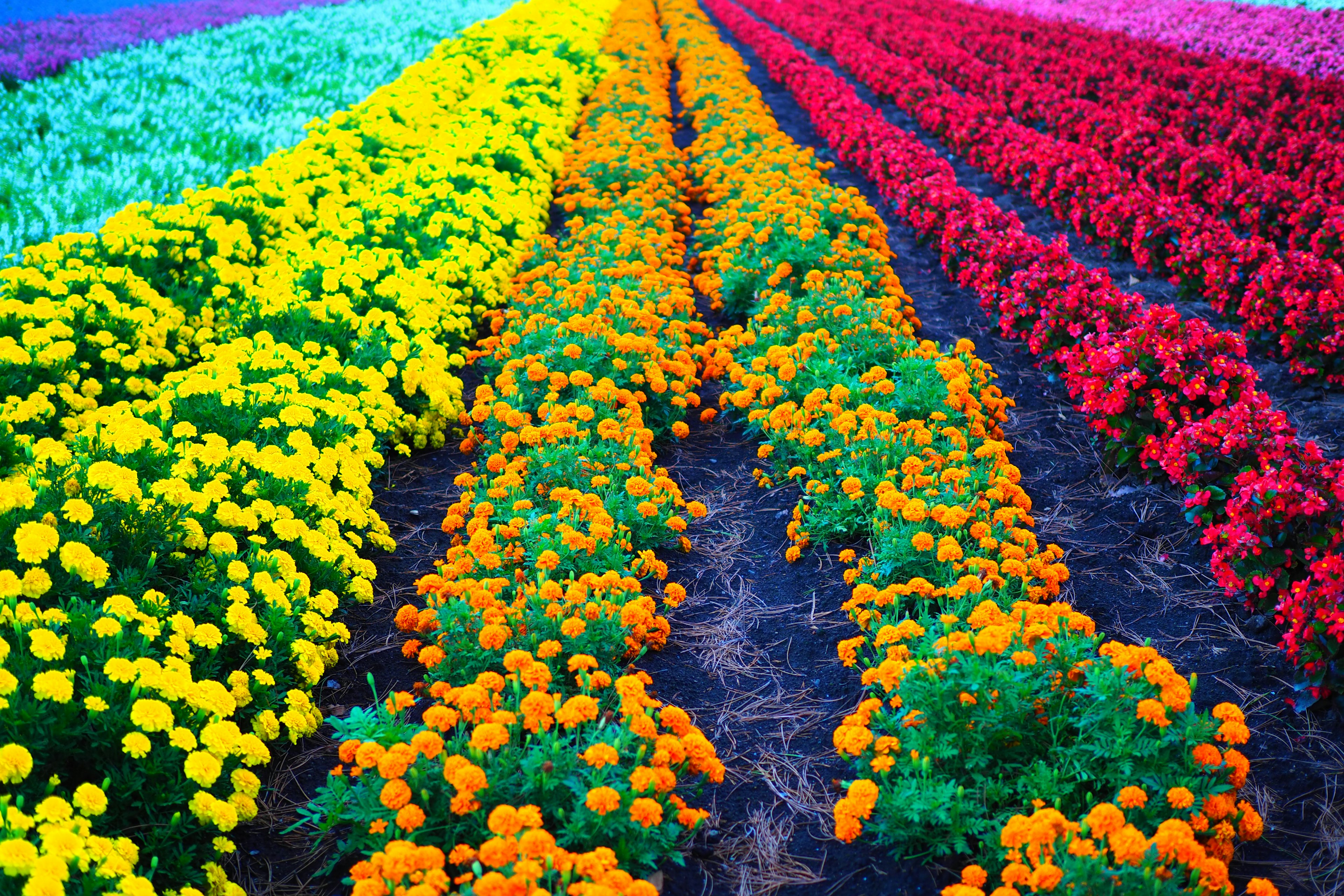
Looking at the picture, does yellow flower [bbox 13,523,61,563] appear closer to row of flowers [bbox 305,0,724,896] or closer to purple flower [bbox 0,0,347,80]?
row of flowers [bbox 305,0,724,896]

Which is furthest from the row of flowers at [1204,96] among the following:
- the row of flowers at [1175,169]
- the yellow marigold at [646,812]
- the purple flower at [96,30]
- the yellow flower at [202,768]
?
the purple flower at [96,30]

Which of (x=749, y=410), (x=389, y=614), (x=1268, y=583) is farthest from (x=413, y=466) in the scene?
(x=1268, y=583)

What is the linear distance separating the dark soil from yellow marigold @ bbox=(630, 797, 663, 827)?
0.45m

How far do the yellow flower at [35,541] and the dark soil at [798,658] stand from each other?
1.15 metres

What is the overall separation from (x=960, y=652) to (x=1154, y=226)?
20.0ft

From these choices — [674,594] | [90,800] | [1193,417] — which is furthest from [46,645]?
[1193,417]

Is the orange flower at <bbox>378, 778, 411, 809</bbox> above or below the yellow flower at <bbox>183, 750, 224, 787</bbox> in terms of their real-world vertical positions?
below

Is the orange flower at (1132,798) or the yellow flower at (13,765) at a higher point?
the yellow flower at (13,765)

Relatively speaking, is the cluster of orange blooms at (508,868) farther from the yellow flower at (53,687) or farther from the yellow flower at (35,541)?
the yellow flower at (35,541)

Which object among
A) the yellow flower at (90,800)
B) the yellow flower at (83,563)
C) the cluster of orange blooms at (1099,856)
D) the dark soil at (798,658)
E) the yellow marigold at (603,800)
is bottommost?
the dark soil at (798,658)

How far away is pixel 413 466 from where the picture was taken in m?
5.45

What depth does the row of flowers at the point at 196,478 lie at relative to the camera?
277 cm

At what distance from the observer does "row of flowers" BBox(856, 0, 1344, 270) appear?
23.9 ft

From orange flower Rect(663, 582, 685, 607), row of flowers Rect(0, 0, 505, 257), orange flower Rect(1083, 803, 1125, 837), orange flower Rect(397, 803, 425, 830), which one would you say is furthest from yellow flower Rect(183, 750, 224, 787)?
row of flowers Rect(0, 0, 505, 257)
